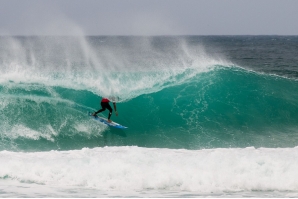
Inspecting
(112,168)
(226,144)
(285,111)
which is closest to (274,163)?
(226,144)

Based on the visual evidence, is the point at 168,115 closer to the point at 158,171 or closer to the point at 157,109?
the point at 157,109

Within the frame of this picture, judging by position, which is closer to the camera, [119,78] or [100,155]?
[100,155]

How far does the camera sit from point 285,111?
15.6m

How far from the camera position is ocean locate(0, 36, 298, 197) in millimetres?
9211

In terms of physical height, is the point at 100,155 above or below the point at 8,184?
above

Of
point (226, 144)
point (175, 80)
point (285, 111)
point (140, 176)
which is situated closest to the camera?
point (140, 176)

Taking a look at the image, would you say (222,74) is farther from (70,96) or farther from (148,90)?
(70,96)

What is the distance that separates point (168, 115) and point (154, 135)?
160 cm

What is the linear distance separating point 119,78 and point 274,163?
9.74 meters

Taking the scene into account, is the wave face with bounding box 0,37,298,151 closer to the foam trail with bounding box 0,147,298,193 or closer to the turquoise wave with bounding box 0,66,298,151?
the turquoise wave with bounding box 0,66,298,151

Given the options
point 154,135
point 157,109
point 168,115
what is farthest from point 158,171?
point 157,109

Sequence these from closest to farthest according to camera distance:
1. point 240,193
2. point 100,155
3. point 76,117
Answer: point 240,193
point 100,155
point 76,117

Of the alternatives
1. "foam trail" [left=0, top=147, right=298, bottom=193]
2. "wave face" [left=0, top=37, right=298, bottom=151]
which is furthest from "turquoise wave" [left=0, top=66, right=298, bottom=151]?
"foam trail" [left=0, top=147, right=298, bottom=193]

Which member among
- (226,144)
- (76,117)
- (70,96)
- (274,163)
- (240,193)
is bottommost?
(240,193)
